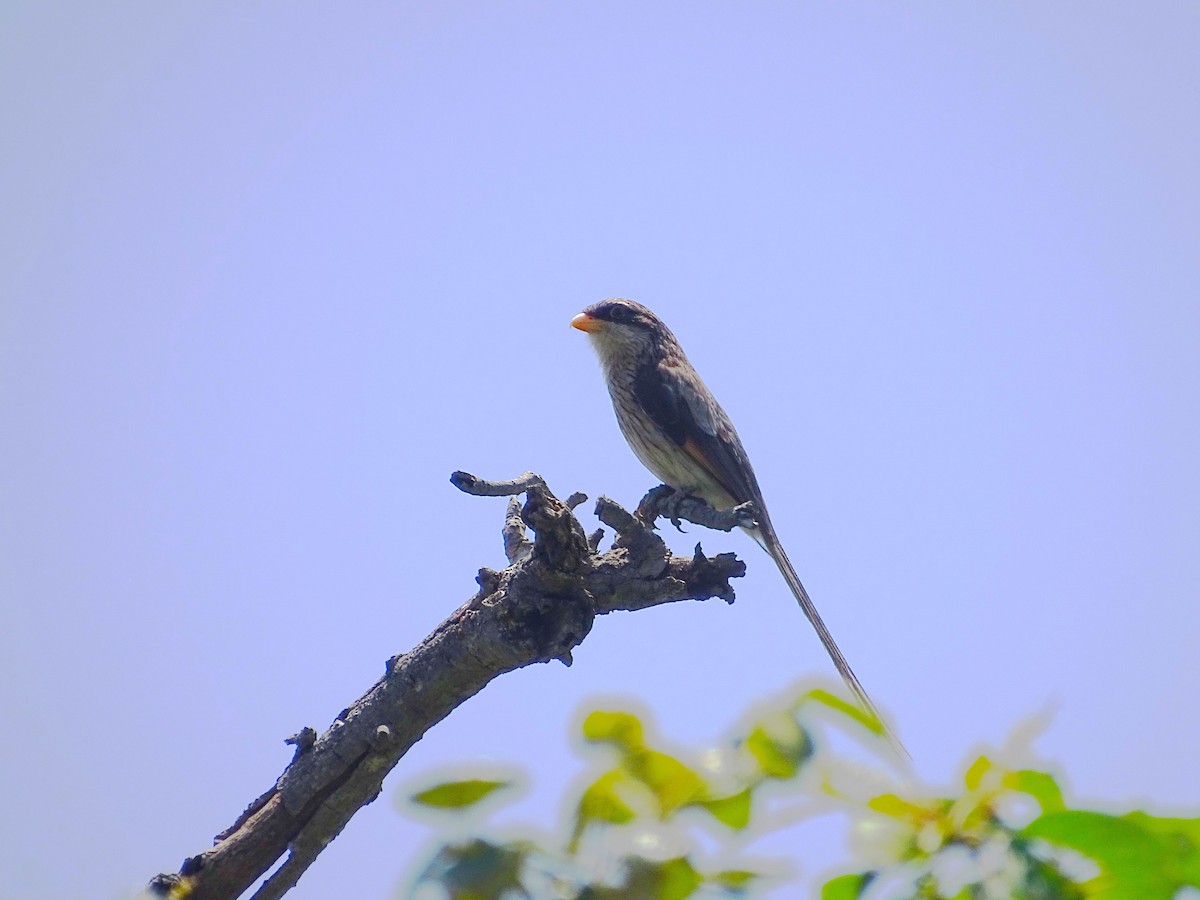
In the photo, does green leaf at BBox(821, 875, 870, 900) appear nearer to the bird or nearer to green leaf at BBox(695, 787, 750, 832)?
green leaf at BBox(695, 787, 750, 832)

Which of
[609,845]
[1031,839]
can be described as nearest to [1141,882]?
[1031,839]

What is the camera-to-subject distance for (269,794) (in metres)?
4.10

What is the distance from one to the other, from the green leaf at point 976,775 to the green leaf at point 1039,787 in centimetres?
3

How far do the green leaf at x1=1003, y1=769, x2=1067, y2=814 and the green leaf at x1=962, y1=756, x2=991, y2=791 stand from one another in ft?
0.10

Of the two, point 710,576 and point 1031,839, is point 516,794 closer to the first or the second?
point 1031,839

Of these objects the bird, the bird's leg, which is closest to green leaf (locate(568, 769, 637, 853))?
the bird's leg

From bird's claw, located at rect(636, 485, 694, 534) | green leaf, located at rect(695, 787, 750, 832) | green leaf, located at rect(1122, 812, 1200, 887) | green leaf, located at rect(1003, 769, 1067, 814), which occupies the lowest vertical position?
green leaf, located at rect(1122, 812, 1200, 887)

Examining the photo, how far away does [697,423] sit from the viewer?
25.9 feet

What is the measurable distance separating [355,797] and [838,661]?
356 cm

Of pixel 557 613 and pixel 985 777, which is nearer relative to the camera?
pixel 985 777

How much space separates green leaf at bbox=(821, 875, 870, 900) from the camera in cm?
99

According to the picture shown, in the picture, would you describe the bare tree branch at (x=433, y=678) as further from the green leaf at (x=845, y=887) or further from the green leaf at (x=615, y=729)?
the green leaf at (x=845, y=887)

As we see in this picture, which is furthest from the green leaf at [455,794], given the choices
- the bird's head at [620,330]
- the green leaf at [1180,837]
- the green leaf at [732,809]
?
the bird's head at [620,330]

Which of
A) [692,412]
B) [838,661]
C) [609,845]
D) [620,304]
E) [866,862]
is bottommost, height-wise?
[866,862]
